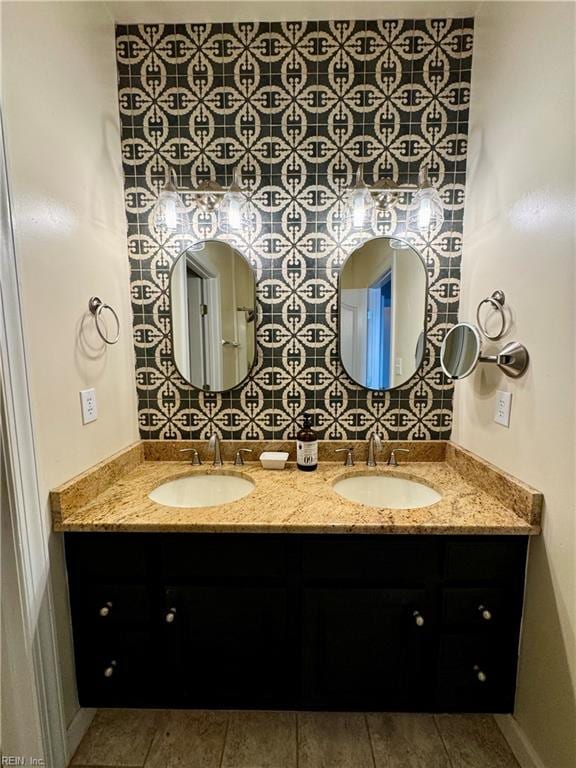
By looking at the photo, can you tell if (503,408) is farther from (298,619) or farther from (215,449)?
(215,449)

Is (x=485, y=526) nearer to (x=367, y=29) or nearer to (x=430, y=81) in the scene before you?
(x=430, y=81)

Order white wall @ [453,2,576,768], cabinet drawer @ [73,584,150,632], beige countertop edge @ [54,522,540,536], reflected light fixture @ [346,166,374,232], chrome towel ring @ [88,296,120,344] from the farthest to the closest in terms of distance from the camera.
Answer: reflected light fixture @ [346,166,374,232] < chrome towel ring @ [88,296,120,344] < cabinet drawer @ [73,584,150,632] < beige countertop edge @ [54,522,540,536] < white wall @ [453,2,576,768]

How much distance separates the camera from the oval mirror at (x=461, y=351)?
134cm

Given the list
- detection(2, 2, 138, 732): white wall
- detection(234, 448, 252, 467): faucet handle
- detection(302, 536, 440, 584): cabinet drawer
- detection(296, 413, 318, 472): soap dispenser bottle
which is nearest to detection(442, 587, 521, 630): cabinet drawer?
detection(302, 536, 440, 584): cabinet drawer

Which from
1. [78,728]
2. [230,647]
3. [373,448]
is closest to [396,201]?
[373,448]

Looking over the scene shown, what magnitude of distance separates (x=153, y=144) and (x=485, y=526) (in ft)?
6.57

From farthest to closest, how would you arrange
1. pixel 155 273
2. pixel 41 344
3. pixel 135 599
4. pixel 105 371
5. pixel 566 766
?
pixel 155 273
pixel 105 371
pixel 135 599
pixel 41 344
pixel 566 766

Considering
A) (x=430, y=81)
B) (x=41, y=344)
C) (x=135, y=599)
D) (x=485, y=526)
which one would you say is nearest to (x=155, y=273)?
(x=41, y=344)

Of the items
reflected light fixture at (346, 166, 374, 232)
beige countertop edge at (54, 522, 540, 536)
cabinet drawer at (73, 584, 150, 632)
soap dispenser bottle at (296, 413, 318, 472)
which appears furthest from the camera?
soap dispenser bottle at (296, 413, 318, 472)

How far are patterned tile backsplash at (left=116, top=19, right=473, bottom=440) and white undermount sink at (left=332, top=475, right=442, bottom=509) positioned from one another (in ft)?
0.70

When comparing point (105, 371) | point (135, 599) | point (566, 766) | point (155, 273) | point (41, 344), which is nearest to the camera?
point (566, 766)

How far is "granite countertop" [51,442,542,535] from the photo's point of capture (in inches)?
44.0

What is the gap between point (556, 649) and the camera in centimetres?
104

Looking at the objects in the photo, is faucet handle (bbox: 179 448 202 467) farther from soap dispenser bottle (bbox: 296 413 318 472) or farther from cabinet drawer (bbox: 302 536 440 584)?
cabinet drawer (bbox: 302 536 440 584)
